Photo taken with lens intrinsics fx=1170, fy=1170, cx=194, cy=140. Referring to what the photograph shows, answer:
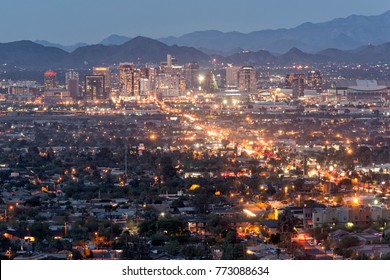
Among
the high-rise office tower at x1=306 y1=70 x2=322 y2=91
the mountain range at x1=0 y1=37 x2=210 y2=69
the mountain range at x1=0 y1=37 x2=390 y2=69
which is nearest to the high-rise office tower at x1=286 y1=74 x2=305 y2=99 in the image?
Result: the high-rise office tower at x1=306 y1=70 x2=322 y2=91

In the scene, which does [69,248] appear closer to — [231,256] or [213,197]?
[231,256]

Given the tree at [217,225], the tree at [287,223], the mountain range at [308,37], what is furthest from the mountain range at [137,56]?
the tree at [287,223]

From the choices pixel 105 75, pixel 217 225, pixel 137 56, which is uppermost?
pixel 217 225

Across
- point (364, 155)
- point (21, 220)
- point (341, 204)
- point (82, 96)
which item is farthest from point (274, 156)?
point (82, 96)

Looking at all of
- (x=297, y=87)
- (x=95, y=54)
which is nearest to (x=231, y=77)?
(x=297, y=87)

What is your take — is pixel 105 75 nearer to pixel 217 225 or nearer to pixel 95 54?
pixel 95 54

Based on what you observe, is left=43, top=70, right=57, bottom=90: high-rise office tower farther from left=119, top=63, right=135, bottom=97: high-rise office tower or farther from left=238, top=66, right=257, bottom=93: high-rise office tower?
left=238, top=66, right=257, bottom=93: high-rise office tower

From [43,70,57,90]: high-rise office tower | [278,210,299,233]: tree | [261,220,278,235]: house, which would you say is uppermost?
[278,210,299,233]: tree

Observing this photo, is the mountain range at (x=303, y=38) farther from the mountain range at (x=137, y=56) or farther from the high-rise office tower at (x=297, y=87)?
the high-rise office tower at (x=297, y=87)
